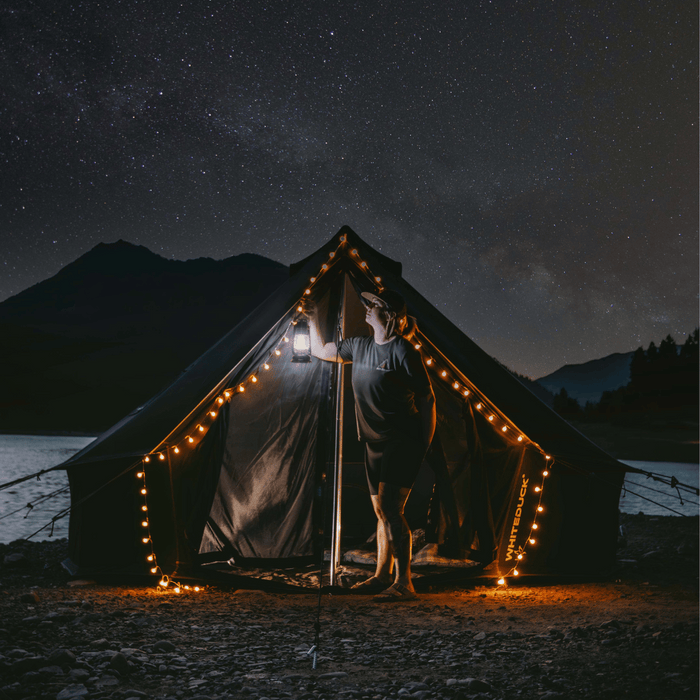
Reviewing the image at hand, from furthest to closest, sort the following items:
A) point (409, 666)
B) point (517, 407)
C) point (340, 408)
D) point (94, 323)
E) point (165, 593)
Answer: point (94, 323) → point (340, 408) → point (517, 407) → point (165, 593) → point (409, 666)

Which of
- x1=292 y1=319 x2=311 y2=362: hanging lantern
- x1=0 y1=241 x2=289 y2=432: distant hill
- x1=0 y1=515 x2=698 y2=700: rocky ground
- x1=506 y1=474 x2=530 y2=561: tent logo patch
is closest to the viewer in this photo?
x1=0 y1=515 x2=698 y2=700: rocky ground

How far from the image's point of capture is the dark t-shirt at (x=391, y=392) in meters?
4.08

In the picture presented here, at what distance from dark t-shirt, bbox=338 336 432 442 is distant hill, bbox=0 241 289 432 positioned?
199 feet

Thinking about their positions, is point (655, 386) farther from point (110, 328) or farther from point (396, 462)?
point (110, 328)

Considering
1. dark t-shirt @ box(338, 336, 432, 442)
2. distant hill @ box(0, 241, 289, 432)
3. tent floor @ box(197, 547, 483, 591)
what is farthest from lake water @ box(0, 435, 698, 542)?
distant hill @ box(0, 241, 289, 432)

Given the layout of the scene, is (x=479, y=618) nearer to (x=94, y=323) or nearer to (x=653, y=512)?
(x=653, y=512)

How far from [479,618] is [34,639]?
247 centimetres

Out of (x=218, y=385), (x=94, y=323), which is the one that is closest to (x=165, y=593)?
(x=218, y=385)

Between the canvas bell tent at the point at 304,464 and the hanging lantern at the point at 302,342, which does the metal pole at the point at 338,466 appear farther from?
the hanging lantern at the point at 302,342

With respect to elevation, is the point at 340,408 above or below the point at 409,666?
above

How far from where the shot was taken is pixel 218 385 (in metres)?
4.11

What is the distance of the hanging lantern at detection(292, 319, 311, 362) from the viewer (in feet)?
15.4

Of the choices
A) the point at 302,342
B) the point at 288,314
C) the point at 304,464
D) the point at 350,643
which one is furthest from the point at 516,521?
the point at 288,314

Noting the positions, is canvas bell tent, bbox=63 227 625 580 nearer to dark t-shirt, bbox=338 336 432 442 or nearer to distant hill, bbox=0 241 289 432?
dark t-shirt, bbox=338 336 432 442
